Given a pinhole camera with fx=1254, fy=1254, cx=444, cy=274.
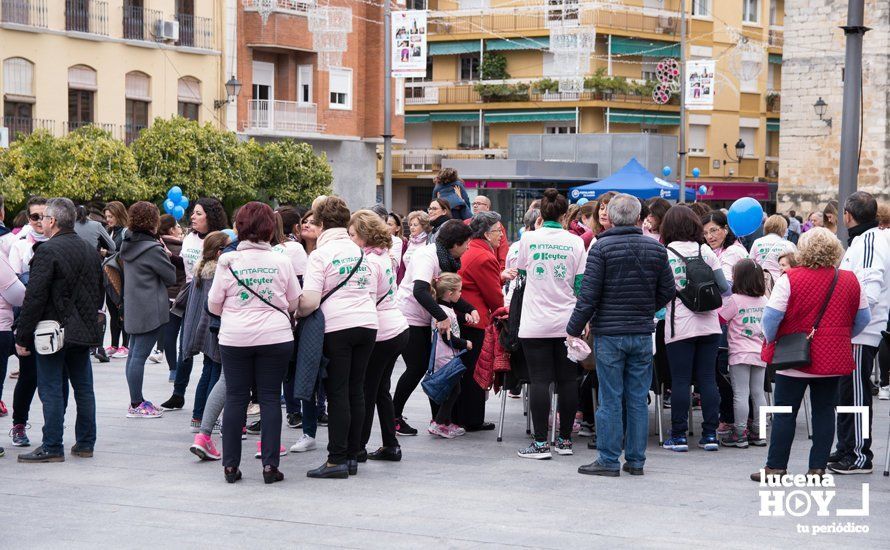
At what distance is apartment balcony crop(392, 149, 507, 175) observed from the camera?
55.4 meters

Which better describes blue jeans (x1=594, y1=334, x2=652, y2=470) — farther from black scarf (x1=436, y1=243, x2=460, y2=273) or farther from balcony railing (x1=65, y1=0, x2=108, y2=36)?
balcony railing (x1=65, y1=0, x2=108, y2=36)

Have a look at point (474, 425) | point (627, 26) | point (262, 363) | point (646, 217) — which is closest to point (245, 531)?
point (262, 363)

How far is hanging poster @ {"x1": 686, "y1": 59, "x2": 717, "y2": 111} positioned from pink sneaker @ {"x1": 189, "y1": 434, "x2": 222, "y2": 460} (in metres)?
29.2

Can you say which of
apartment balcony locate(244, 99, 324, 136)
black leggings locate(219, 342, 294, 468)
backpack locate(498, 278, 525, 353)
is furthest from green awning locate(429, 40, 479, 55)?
black leggings locate(219, 342, 294, 468)

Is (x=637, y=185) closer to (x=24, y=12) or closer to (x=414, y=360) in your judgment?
(x=24, y=12)

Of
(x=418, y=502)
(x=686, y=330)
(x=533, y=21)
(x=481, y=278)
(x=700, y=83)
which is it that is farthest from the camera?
(x=533, y=21)

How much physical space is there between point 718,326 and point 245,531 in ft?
13.8

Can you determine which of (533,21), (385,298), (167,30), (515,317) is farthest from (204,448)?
(533,21)

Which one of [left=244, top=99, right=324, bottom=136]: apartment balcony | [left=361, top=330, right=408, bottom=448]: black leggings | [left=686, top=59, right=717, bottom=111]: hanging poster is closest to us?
[left=361, top=330, right=408, bottom=448]: black leggings

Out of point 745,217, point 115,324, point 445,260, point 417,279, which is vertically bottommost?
point 115,324

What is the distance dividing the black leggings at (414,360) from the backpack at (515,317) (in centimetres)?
74

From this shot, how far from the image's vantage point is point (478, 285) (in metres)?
10.4

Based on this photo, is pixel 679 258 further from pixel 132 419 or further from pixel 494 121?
pixel 494 121

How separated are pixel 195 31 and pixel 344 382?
33.4 m
